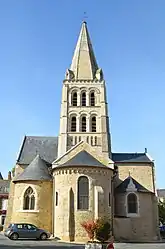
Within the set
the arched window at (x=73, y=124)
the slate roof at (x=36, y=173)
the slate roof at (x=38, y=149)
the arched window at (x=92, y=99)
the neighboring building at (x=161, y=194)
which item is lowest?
the neighboring building at (x=161, y=194)

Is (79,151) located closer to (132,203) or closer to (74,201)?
(74,201)

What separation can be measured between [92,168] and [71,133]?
8.24 meters

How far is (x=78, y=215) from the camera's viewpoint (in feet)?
89.7

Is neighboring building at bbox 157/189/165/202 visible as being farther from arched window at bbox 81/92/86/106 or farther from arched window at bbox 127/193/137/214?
arched window at bbox 81/92/86/106

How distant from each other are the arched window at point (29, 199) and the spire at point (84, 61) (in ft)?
52.9

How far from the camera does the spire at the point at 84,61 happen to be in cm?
4001

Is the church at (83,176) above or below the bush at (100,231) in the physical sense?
above

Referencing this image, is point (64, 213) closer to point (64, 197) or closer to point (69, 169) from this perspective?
point (64, 197)

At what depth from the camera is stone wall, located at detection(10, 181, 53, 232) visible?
29922 mm

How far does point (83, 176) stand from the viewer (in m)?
28.6

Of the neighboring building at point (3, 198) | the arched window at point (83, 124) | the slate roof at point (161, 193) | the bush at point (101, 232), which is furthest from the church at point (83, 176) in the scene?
the slate roof at point (161, 193)

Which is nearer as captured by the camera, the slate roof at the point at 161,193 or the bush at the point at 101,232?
the bush at the point at 101,232

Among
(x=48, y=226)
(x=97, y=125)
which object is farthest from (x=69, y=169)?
(x=97, y=125)

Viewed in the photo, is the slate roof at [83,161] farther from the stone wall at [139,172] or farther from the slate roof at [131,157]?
the slate roof at [131,157]
